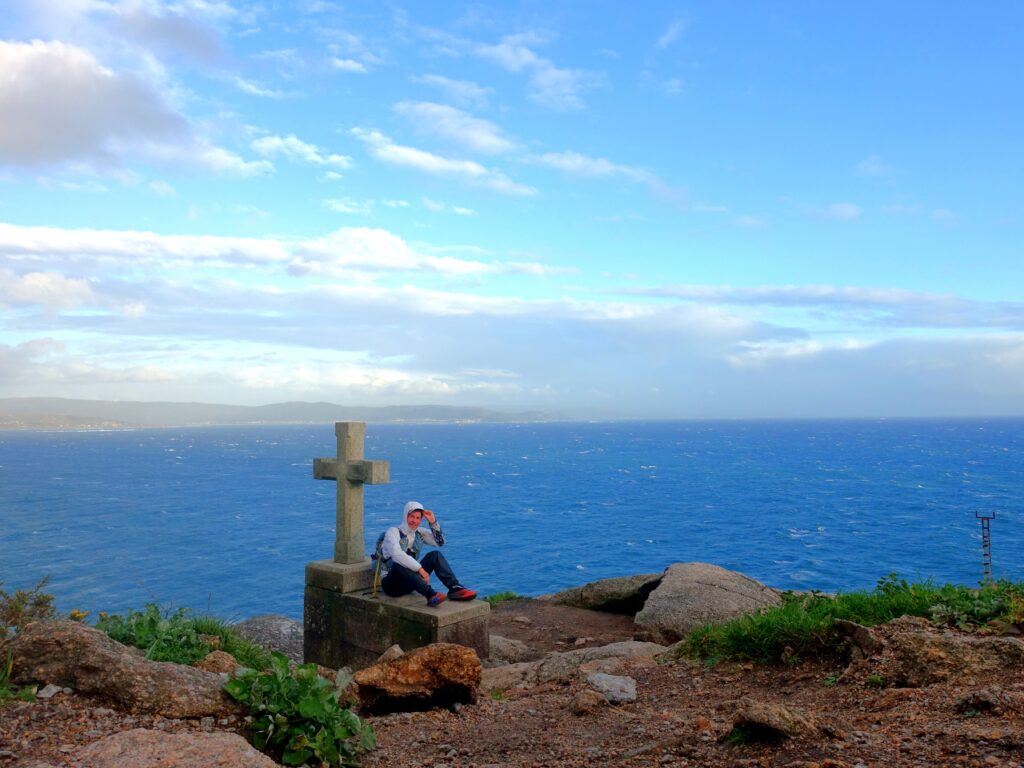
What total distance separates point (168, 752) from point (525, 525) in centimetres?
4903

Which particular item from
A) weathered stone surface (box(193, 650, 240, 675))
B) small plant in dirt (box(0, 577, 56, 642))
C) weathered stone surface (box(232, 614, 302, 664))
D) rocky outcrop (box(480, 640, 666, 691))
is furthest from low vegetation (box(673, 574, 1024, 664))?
weathered stone surface (box(232, 614, 302, 664))

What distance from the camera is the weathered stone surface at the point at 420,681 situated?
20.5 ft

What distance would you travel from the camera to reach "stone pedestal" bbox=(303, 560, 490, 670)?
9.75 meters

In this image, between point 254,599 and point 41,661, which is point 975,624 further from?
point 254,599

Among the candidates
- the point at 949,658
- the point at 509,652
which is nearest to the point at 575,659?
the point at 509,652

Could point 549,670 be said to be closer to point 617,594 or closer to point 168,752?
point 168,752

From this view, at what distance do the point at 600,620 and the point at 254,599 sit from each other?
77.5 ft

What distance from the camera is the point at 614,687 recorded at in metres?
6.52

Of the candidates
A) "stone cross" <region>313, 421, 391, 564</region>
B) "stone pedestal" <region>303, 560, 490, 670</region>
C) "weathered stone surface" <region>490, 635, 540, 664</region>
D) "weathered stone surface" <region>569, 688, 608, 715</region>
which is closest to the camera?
"weathered stone surface" <region>569, 688, 608, 715</region>

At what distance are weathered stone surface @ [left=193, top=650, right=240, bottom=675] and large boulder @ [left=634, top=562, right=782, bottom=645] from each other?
7618 millimetres

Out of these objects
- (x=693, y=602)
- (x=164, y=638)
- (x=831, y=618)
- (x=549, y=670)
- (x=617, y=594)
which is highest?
(x=164, y=638)

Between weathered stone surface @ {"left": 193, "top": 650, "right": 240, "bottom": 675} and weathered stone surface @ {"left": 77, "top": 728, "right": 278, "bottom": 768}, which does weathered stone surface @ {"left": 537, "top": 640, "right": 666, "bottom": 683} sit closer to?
weathered stone surface @ {"left": 193, "top": 650, "right": 240, "bottom": 675}

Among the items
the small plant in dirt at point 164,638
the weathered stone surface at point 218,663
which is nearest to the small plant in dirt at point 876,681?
the weathered stone surface at point 218,663

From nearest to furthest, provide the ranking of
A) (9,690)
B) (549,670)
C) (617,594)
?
(9,690) → (549,670) → (617,594)
